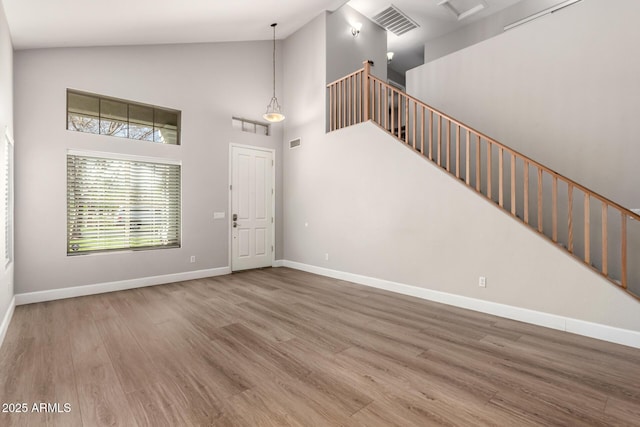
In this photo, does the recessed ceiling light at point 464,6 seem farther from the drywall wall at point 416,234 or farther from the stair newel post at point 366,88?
the drywall wall at point 416,234

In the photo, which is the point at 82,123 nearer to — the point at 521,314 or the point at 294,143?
the point at 294,143

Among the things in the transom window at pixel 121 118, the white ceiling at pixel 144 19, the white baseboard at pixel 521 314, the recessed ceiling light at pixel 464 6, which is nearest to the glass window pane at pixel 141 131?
the transom window at pixel 121 118

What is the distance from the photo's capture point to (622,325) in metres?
2.86

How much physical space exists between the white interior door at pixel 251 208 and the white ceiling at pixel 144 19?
2.12 meters

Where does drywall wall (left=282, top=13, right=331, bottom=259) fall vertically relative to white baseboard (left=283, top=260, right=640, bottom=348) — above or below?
above

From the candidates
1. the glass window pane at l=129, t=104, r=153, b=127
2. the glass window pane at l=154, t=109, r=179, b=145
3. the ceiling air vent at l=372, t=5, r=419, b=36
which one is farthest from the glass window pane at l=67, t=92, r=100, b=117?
the ceiling air vent at l=372, t=5, r=419, b=36

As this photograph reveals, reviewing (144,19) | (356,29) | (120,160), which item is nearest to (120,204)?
(120,160)

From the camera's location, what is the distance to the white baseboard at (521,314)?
2.88m

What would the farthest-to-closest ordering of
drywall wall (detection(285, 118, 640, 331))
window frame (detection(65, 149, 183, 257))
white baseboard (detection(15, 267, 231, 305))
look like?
window frame (detection(65, 149, 183, 257)) < white baseboard (detection(15, 267, 231, 305)) < drywall wall (detection(285, 118, 640, 331))

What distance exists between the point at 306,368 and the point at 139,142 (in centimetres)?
458

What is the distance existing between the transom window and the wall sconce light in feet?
13.3

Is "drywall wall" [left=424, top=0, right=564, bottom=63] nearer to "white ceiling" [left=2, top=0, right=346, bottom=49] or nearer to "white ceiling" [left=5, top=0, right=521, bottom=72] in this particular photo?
"white ceiling" [left=5, top=0, right=521, bottom=72]

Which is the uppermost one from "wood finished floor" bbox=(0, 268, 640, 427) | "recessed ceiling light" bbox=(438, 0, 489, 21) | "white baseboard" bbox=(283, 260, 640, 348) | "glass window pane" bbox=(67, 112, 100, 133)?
"recessed ceiling light" bbox=(438, 0, 489, 21)

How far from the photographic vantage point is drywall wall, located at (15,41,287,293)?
4090 millimetres
